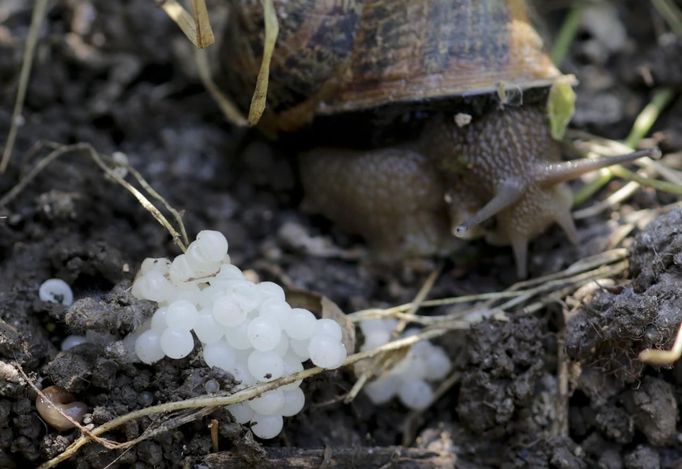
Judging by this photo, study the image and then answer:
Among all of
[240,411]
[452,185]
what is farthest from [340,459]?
[452,185]

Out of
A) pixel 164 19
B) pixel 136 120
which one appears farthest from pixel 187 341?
pixel 164 19

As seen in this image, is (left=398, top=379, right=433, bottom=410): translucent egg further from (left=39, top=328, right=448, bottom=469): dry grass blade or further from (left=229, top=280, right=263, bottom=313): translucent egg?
(left=229, top=280, right=263, bottom=313): translucent egg

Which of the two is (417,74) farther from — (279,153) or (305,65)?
(279,153)

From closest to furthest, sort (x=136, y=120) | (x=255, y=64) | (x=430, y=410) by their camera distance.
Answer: (x=430, y=410) → (x=255, y=64) → (x=136, y=120)

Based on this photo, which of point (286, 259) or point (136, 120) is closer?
point (286, 259)

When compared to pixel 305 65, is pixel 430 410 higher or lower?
lower

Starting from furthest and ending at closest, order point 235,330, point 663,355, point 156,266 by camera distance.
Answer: point 156,266
point 235,330
point 663,355

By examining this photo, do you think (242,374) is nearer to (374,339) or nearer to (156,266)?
(156,266)
